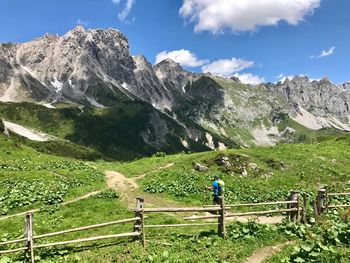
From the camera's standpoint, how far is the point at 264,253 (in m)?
25.5

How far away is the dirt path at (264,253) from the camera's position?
24.4 metres

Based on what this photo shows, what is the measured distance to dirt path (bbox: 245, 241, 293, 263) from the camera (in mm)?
24428

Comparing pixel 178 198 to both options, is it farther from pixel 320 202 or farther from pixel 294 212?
pixel 320 202

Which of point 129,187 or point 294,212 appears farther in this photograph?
point 129,187

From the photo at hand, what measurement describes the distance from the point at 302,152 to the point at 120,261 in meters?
52.7

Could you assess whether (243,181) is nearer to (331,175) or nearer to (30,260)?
(331,175)

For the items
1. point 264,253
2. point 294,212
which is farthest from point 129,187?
point 264,253

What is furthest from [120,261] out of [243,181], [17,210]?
[243,181]

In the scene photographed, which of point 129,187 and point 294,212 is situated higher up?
point 129,187

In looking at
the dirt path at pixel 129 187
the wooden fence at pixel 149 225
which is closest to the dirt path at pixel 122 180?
the dirt path at pixel 129 187

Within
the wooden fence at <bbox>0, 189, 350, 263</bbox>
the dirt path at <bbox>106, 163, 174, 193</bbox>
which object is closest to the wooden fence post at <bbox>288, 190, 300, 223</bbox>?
the wooden fence at <bbox>0, 189, 350, 263</bbox>

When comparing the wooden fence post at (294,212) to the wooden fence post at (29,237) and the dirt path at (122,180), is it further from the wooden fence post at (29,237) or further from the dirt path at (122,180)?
the dirt path at (122,180)

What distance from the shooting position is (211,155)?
65.4m

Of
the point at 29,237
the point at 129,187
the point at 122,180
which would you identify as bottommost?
the point at 29,237
